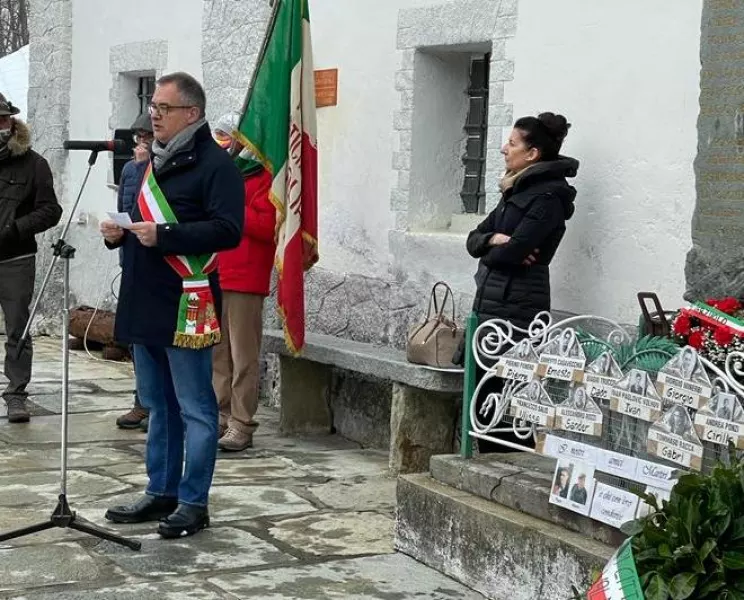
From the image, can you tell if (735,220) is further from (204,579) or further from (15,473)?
(15,473)

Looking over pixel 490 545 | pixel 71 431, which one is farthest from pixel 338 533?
pixel 71 431

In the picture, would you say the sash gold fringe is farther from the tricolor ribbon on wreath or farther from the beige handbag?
the tricolor ribbon on wreath

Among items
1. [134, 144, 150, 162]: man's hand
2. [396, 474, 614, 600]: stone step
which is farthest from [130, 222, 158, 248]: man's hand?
[134, 144, 150, 162]: man's hand

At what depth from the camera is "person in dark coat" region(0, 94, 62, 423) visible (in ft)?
25.3

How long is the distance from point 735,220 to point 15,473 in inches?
136

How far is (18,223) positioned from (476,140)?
264 centimetres

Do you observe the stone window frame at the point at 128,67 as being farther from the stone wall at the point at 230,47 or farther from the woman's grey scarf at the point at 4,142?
the woman's grey scarf at the point at 4,142

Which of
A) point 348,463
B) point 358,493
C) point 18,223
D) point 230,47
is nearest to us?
point 358,493

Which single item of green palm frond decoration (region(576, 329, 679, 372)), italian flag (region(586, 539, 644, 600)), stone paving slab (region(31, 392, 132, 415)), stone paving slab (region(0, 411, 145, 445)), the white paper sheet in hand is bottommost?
stone paving slab (region(0, 411, 145, 445))

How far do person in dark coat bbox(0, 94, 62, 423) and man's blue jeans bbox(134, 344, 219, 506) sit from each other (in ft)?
8.07

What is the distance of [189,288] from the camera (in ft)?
17.0

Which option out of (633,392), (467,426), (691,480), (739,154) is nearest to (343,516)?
(467,426)

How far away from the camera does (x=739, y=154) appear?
211 inches

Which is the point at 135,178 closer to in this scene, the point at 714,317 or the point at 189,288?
the point at 189,288
